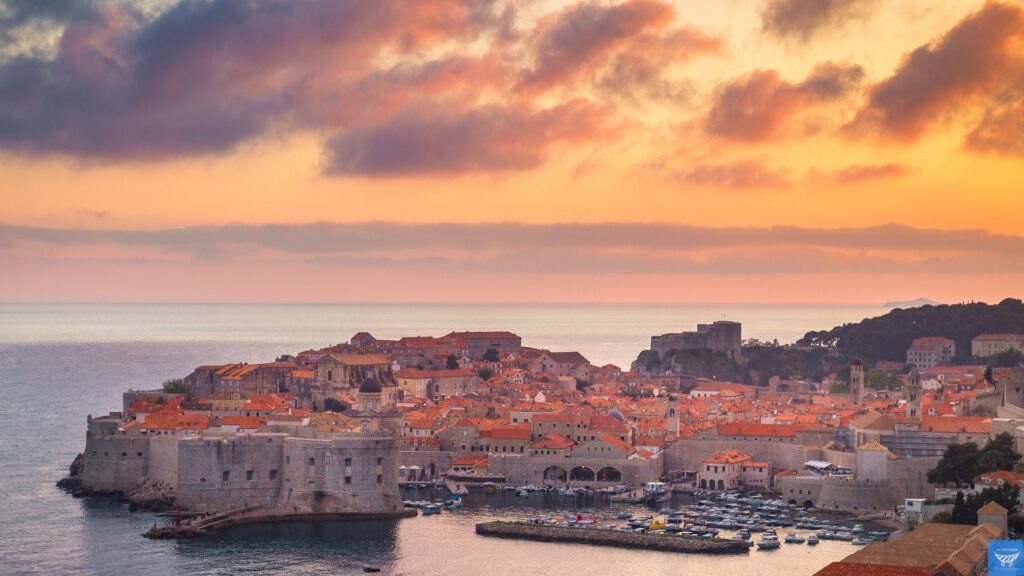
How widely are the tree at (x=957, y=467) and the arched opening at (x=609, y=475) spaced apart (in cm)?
1182

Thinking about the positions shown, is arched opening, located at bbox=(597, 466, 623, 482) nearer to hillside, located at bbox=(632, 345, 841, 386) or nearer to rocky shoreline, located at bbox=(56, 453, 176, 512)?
rocky shoreline, located at bbox=(56, 453, 176, 512)

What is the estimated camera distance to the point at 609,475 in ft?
187

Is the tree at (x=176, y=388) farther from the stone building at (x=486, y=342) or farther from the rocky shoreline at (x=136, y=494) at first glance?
the stone building at (x=486, y=342)

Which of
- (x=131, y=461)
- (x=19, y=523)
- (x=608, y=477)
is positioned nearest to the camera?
(x=19, y=523)

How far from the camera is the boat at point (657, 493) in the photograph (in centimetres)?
5269

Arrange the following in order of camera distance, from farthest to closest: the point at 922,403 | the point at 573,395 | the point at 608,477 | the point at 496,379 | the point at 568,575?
1. the point at 496,379
2. the point at 573,395
3. the point at 922,403
4. the point at 608,477
5. the point at 568,575

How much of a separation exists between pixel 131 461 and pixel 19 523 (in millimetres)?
7014

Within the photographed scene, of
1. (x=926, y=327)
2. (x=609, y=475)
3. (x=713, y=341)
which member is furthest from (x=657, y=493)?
(x=926, y=327)

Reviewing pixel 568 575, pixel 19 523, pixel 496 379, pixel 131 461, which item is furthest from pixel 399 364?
pixel 568 575

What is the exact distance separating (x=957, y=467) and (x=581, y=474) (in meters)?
14.2

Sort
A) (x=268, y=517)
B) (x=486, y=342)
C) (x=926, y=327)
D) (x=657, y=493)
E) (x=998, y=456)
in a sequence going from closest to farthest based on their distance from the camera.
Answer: (x=998, y=456) < (x=268, y=517) < (x=657, y=493) < (x=486, y=342) < (x=926, y=327)

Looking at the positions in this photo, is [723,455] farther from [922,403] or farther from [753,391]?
[753,391]

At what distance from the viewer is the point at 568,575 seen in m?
39.7

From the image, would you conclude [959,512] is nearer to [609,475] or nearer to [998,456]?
[998,456]
